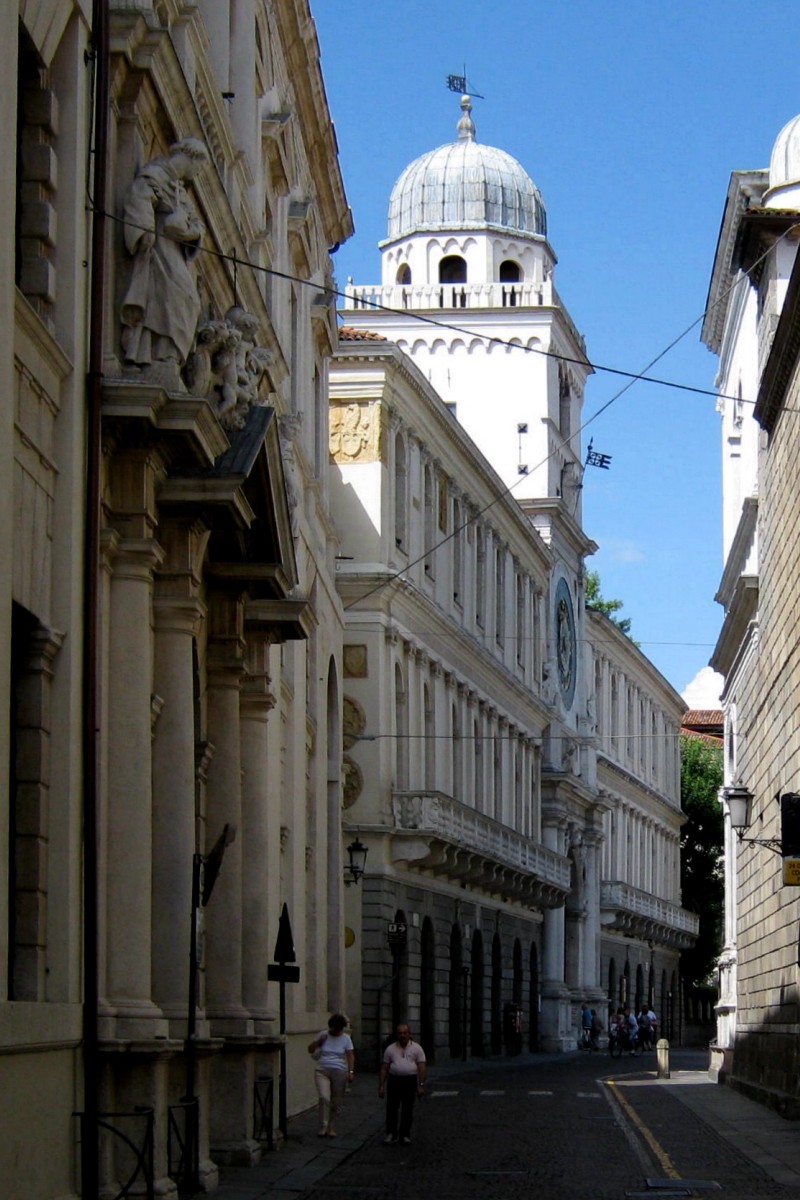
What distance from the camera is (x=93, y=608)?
16.4m

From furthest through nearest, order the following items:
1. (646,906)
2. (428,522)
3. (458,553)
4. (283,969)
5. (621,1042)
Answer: (646,906) < (621,1042) < (458,553) < (428,522) < (283,969)

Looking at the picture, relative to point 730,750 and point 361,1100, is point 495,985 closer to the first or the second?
point 730,750

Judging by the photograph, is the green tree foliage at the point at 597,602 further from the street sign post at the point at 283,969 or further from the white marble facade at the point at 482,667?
the street sign post at the point at 283,969

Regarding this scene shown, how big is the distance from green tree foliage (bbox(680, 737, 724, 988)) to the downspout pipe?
290 feet

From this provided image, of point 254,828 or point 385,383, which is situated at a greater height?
point 385,383

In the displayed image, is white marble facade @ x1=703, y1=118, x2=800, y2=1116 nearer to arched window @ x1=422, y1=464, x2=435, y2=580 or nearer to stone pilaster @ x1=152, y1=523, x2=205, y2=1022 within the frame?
arched window @ x1=422, y1=464, x2=435, y2=580

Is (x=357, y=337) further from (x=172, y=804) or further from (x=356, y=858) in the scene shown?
(x=172, y=804)

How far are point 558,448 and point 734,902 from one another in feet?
96.5

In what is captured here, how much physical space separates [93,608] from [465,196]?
63741 mm

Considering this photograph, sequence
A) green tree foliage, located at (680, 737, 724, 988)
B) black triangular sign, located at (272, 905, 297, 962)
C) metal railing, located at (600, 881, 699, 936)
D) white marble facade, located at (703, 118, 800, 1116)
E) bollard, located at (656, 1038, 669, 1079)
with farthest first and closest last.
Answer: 1. green tree foliage, located at (680, 737, 724, 988)
2. metal railing, located at (600, 881, 699, 936)
3. bollard, located at (656, 1038, 669, 1079)
4. white marble facade, located at (703, 118, 800, 1116)
5. black triangular sign, located at (272, 905, 297, 962)

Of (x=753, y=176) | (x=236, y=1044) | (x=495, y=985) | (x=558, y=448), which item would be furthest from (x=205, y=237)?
(x=558, y=448)

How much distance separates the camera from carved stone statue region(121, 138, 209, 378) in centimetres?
1784

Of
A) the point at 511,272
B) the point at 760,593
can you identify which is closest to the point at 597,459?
the point at 511,272

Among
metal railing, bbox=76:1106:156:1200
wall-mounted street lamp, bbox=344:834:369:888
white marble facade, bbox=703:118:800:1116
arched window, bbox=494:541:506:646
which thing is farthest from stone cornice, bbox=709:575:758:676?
metal railing, bbox=76:1106:156:1200
